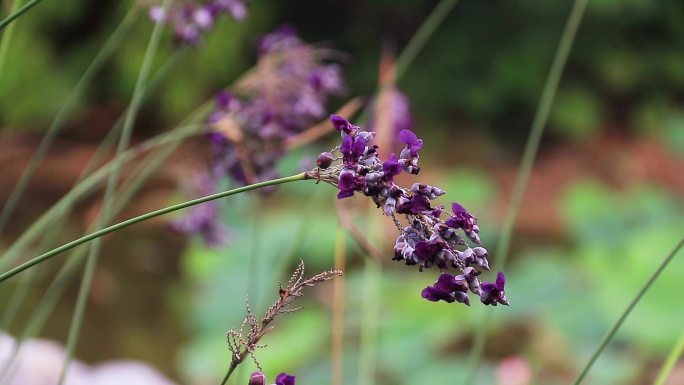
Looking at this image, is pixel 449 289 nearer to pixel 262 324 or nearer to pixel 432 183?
pixel 262 324

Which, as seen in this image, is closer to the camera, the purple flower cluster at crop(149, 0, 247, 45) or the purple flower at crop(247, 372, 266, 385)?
the purple flower at crop(247, 372, 266, 385)

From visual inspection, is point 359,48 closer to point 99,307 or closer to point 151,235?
point 151,235

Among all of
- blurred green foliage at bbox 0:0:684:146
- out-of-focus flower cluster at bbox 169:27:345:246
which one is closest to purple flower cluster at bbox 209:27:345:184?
out-of-focus flower cluster at bbox 169:27:345:246

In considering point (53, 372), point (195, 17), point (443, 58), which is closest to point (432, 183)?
point (443, 58)

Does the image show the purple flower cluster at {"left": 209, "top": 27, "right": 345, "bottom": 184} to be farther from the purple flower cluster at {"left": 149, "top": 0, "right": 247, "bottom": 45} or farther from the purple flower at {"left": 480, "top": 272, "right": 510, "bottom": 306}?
the purple flower at {"left": 480, "top": 272, "right": 510, "bottom": 306}

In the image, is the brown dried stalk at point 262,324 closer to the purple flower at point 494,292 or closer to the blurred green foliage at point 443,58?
the purple flower at point 494,292

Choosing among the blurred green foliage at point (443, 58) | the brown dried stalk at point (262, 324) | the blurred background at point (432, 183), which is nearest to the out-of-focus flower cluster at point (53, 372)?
the blurred background at point (432, 183)
